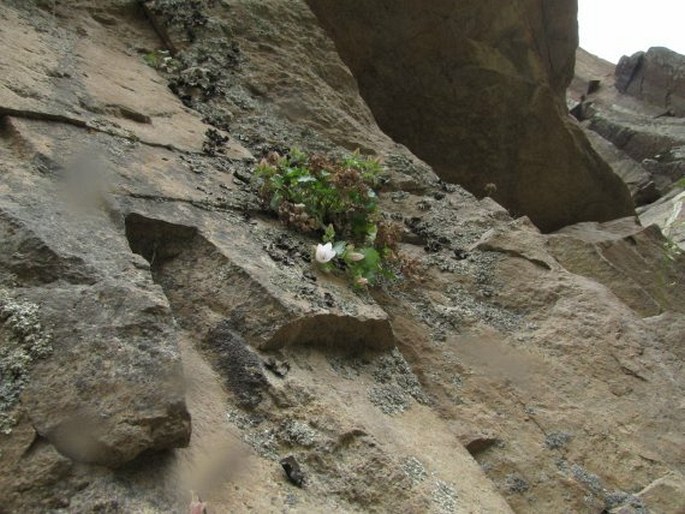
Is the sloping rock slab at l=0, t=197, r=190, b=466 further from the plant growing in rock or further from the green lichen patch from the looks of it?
the plant growing in rock

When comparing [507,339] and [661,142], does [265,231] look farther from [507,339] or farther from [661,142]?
[661,142]

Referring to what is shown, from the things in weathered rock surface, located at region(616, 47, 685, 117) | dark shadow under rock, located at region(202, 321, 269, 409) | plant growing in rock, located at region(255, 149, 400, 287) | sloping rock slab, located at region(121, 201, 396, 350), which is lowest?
dark shadow under rock, located at region(202, 321, 269, 409)

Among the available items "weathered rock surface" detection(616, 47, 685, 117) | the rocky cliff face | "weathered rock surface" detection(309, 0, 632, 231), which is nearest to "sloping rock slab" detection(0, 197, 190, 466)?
the rocky cliff face

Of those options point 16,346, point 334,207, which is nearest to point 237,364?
point 16,346

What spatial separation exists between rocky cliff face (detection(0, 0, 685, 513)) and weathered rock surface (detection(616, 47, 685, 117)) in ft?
36.1

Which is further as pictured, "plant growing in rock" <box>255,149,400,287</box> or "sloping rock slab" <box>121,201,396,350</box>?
"plant growing in rock" <box>255,149,400,287</box>

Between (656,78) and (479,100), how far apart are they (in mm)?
9858

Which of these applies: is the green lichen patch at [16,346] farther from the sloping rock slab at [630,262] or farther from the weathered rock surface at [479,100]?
the weathered rock surface at [479,100]

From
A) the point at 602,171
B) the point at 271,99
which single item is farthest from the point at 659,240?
the point at 271,99

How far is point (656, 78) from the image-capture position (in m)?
16.8

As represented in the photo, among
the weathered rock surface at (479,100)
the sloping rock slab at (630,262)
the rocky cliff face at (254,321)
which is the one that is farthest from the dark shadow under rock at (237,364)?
the weathered rock surface at (479,100)

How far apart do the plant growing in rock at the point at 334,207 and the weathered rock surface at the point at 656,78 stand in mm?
13731

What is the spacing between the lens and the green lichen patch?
98.0 inches

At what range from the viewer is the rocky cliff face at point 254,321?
259 cm
